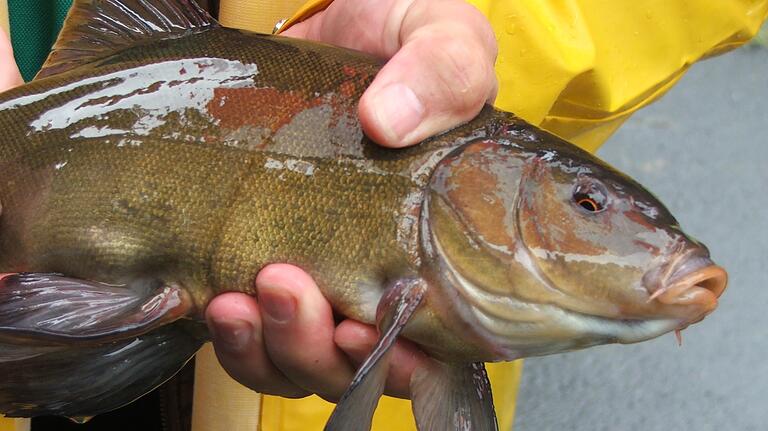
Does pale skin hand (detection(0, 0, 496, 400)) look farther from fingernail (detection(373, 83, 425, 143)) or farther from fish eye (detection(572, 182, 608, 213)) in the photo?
fish eye (detection(572, 182, 608, 213))

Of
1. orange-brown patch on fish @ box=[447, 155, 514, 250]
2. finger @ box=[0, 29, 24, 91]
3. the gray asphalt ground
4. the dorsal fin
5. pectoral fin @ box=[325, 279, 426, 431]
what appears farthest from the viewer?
the gray asphalt ground

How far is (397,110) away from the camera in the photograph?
1.36 metres

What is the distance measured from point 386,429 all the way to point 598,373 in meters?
1.52

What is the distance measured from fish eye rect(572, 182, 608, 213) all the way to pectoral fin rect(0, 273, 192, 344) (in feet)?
2.08

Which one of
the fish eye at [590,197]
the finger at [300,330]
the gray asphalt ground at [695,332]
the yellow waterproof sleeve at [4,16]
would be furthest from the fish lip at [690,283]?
the gray asphalt ground at [695,332]

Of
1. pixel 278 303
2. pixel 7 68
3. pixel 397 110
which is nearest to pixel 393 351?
pixel 278 303

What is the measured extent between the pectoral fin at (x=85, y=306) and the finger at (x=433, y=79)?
42 centimetres

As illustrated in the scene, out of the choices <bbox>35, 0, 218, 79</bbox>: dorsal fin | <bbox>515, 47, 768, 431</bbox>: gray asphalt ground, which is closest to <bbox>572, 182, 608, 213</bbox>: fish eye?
<bbox>35, 0, 218, 79</bbox>: dorsal fin

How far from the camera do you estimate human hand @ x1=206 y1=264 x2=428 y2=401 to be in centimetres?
137

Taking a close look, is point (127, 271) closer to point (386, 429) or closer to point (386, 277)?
point (386, 277)

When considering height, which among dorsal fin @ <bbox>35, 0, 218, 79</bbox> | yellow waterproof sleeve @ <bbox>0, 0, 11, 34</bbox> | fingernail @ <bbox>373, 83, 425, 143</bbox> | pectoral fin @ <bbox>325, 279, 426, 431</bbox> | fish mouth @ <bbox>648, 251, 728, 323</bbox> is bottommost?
pectoral fin @ <bbox>325, 279, 426, 431</bbox>

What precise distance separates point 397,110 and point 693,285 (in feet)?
1.64

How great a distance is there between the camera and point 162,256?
142cm

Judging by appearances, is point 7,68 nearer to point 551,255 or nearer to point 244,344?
point 244,344
